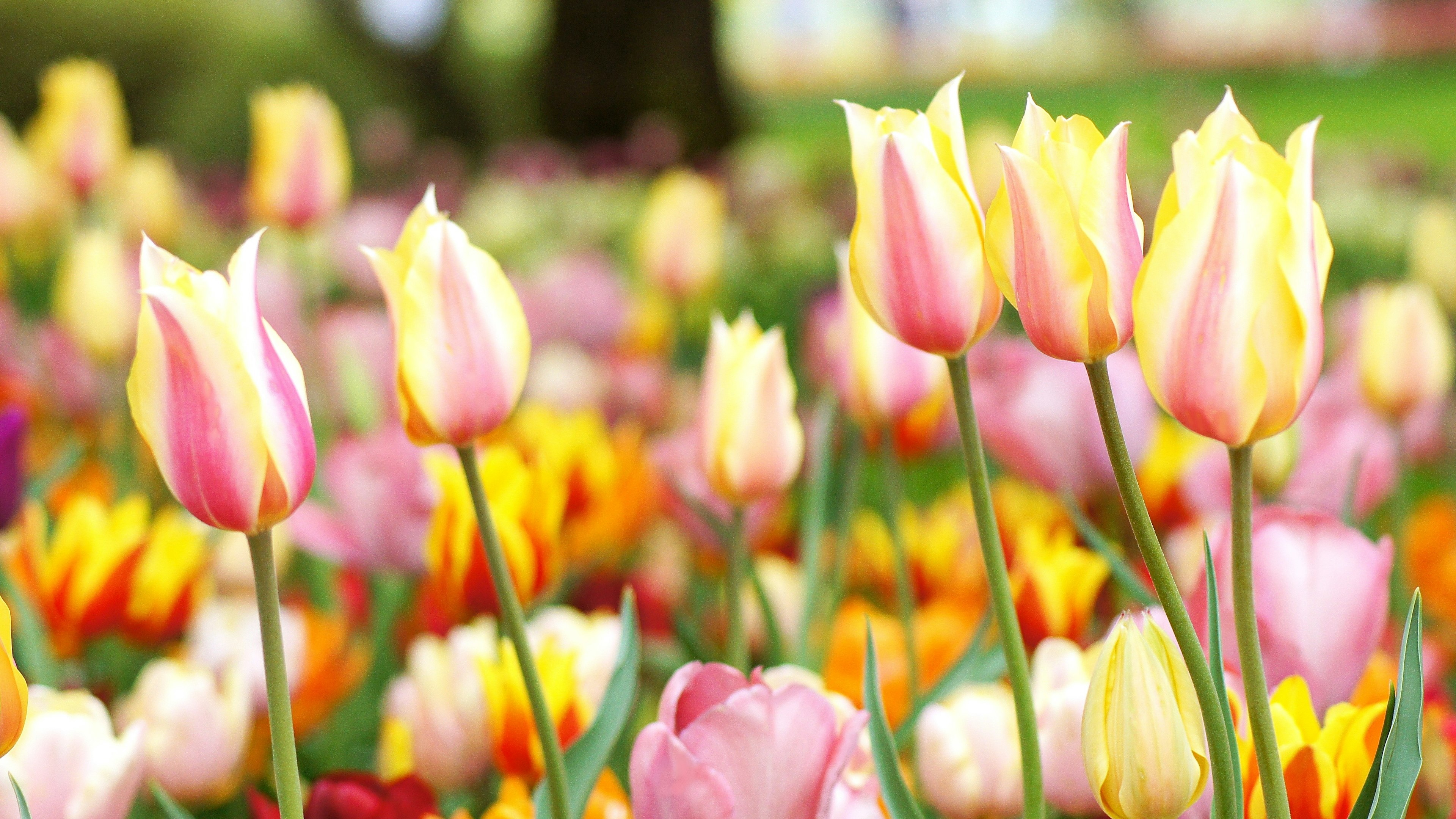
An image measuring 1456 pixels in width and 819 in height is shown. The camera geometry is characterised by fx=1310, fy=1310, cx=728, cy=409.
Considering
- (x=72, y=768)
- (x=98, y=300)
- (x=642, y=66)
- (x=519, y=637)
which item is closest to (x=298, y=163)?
(x=98, y=300)

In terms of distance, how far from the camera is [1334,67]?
83.0 ft

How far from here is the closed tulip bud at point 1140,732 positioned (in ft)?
1.52

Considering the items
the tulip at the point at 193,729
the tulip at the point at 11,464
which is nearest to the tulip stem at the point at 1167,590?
the tulip at the point at 193,729

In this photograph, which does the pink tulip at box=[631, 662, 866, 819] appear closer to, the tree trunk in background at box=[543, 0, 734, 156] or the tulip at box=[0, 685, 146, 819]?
the tulip at box=[0, 685, 146, 819]

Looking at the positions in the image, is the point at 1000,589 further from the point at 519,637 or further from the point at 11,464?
the point at 11,464

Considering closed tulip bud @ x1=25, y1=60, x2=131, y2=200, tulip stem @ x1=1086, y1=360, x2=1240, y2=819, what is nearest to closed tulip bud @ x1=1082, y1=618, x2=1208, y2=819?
tulip stem @ x1=1086, y1=360, x2=1240, y2=819

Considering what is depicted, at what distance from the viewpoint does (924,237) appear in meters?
0.51

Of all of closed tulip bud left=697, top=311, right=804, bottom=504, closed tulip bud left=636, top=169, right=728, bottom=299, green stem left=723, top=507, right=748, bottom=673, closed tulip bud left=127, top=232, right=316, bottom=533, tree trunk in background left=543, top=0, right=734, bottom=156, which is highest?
tree trunk in background left=543, top=0, right=734, bottom=156

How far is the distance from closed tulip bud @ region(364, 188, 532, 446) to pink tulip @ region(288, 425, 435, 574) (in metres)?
0.48

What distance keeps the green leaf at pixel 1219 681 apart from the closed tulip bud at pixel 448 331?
11.5 inches

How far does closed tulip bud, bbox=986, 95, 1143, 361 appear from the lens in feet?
1.48

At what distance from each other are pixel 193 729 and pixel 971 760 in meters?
0.44

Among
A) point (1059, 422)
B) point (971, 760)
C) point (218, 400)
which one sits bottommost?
point (971, 760)

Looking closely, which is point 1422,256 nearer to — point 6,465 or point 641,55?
point 6,465
